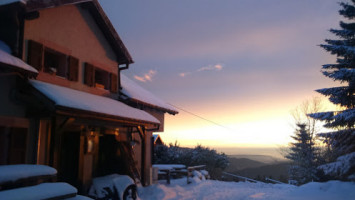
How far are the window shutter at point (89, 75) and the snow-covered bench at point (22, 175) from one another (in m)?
6.34

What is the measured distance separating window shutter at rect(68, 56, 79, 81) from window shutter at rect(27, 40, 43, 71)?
130cm

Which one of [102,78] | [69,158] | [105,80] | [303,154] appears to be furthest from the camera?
[303,154]

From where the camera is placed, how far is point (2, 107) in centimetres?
736

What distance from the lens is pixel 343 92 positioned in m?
14.1

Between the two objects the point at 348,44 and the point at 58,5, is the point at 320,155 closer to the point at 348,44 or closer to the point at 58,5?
the point at 348,44

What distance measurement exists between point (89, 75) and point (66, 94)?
2590 millimetres

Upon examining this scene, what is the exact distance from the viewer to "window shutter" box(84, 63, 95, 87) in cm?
1085

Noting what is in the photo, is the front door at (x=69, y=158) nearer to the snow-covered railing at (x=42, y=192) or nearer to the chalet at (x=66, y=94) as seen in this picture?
the chalet at (x=66, y=94)

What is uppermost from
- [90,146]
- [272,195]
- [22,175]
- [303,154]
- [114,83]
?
[114,83]

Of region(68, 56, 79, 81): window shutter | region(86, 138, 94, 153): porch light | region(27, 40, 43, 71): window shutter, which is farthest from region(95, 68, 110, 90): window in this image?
region(27, 40, 43, 71): window shutter

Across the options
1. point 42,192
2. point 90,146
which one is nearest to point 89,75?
point 90,146

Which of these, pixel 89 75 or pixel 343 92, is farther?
pixel 343 92

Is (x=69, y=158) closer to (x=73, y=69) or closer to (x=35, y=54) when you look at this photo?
(x=73, y=69)

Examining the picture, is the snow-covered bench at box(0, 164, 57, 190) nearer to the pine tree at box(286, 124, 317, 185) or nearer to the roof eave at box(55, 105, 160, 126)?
the roof eave at box(55, 105, 160, 126)
